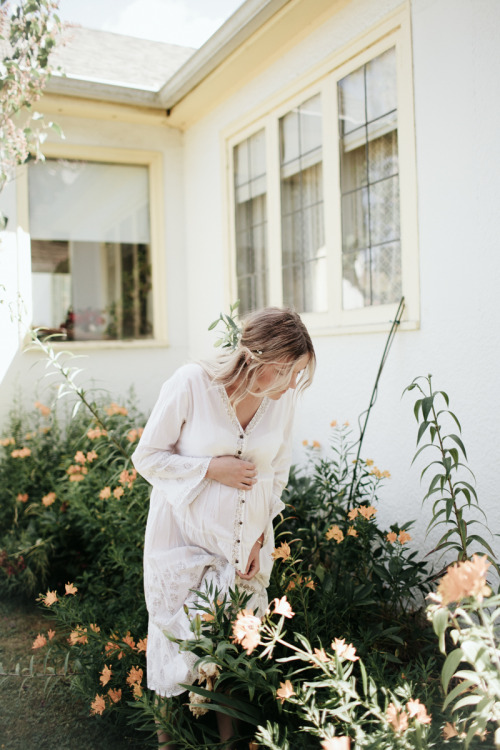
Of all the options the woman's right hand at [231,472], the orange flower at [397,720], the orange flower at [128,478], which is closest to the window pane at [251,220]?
the orange flower at [128,478]

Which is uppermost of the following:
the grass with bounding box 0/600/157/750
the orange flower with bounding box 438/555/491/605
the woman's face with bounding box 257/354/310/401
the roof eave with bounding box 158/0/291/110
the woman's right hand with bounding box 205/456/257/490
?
the roof eave with bounding box 158/0/291/110

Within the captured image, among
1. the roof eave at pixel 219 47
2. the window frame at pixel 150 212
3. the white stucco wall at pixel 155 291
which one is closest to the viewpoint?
the roof eave at pixel 219 47

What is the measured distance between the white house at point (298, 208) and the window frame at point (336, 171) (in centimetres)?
1

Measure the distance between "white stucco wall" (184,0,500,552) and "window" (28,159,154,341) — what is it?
288cm

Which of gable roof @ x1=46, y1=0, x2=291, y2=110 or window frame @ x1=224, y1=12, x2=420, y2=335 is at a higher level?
gable roof @ x1=46, y1=0, x2=291, y2=110

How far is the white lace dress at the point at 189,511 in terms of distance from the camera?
227 centimetres

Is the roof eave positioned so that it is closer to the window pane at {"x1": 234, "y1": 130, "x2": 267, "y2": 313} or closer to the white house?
the white house

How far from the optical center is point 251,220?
5.47 metres

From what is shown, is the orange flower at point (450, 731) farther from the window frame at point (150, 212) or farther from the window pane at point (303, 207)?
the window frame at point (150, 212)

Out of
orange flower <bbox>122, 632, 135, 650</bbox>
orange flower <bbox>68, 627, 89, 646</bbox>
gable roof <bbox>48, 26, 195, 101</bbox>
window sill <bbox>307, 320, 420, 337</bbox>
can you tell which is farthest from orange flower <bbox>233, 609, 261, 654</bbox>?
gable roof <bbox>48, 26, 195, 101</bbox>

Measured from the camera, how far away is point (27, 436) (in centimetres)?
501

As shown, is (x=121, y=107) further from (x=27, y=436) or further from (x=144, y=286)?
(x=27, y=436)

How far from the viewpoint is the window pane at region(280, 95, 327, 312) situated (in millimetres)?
4562

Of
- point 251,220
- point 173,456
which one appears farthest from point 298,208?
point 173,456
